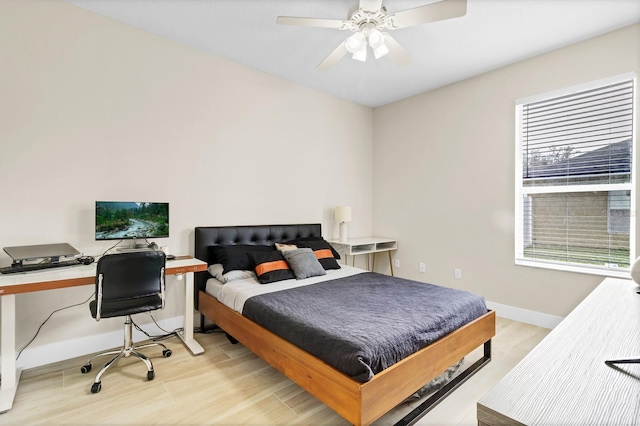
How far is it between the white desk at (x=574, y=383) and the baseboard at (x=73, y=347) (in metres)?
2.95

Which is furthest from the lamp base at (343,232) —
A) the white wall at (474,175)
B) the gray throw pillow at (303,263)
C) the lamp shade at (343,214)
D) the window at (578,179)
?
the window at (578,179)

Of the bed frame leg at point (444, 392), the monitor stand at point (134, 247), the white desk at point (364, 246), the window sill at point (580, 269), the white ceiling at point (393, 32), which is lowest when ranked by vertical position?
the bed frame leg at point (444, 392)

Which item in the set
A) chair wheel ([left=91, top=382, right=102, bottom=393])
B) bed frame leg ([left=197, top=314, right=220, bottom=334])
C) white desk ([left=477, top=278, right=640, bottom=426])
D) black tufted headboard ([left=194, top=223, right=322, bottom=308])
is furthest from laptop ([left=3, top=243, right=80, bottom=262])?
white desk ([left=477, top=278, right=640, bottom=426])

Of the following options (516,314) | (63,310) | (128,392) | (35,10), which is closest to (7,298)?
(63,310)

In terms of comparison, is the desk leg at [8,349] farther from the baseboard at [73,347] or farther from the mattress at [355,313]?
the mattress at [355,313]

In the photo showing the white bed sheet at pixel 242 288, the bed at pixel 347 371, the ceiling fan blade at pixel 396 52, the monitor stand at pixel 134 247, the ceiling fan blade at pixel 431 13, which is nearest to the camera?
the bed at pixel 347 371

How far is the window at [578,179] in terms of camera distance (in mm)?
2773

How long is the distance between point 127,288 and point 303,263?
1.44 m

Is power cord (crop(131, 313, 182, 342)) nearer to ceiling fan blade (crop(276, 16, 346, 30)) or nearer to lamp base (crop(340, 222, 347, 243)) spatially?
lamp base (crop(340, 222, 347, 243))

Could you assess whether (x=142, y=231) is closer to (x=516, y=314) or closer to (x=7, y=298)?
(x=7, y=298)

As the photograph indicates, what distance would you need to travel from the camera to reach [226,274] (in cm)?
284

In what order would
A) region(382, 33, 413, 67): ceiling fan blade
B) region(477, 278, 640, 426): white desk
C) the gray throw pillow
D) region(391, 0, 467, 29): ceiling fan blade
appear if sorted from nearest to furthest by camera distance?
region(477, 278, 640, 426): white desk
region(391, 0, 467, 29): ceiling fan blade
region(382, 33, 413, 67): ceiling fan blade
the gray throw pillow

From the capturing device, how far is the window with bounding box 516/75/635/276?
2.77m

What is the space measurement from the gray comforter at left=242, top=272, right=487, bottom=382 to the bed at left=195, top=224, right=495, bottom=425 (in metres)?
0.03
